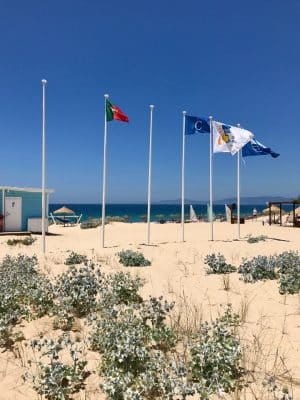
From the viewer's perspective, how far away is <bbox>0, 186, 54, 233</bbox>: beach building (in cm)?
2161

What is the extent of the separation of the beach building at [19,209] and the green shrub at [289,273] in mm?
15651

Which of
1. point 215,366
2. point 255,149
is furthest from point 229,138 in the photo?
point 215,366

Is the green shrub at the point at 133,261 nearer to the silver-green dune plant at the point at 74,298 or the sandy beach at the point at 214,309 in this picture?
the sandy beach at the point at 214,309

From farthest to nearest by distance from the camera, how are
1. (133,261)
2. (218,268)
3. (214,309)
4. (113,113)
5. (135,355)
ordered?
(113,113), (133,261), (218,268), (214,309), (135,355)

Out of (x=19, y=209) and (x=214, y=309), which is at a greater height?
(x=19, y=209)

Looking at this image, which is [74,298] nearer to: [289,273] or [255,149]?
[289,273]

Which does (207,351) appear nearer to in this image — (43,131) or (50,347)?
(50,347)

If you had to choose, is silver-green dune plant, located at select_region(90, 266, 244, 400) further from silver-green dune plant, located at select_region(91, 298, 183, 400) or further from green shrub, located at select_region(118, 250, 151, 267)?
green shrub, located at select_region(118, 250, 151, 267)

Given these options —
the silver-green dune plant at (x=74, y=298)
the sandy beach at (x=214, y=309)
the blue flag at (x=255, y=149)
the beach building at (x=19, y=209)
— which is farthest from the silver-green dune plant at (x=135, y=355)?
the beach building at (x=19, y=209)

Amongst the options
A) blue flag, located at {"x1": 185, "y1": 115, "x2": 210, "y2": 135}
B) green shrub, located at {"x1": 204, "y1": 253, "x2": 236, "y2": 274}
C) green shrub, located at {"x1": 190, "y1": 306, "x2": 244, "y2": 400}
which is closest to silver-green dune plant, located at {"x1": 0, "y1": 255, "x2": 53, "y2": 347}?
green shrub, located at {"x1": 190, "y1": 306, "x2": 244, "y2": 400}

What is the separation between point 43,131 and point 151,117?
5182mm

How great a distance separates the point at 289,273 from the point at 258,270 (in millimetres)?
666

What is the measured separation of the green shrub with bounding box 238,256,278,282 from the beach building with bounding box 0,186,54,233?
1543 cm

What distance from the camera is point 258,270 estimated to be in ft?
27.0
